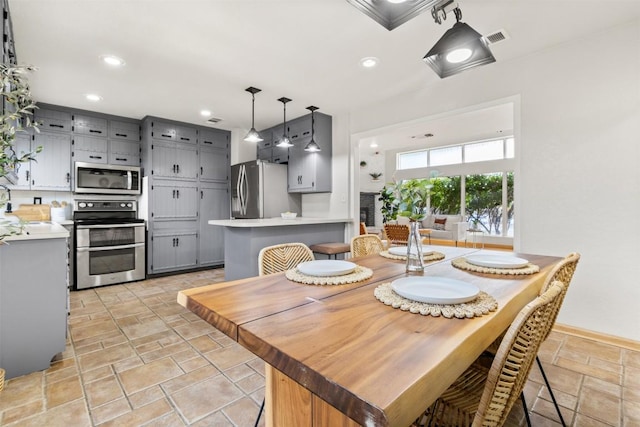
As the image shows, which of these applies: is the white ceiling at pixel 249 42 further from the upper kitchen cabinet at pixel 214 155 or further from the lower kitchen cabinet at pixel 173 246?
the lower kitchen cabinet at pixel 173 246

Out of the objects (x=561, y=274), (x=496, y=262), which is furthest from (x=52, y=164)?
(x=561, y=274)

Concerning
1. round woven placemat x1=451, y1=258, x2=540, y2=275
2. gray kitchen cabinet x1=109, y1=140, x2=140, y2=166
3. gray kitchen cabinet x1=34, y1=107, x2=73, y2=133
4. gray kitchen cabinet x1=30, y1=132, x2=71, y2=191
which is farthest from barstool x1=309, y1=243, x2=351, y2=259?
gray kitchen cabinet x1=34, y1=107, x2=73, y2=133

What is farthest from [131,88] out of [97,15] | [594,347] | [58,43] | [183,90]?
[594,347]

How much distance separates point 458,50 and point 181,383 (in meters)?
2.64

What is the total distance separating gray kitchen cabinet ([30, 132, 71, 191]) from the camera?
13.1 feet

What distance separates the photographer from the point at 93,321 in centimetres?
295

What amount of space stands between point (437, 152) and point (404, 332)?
366 inches

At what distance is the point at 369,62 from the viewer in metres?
2.93

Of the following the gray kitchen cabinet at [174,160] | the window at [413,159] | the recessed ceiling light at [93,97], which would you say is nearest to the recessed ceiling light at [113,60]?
the recessed ceiling light at [93,97]

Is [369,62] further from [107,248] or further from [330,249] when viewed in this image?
[107,248]

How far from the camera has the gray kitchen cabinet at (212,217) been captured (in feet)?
17.0

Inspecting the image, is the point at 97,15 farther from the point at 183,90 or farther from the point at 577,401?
the point at 577,401

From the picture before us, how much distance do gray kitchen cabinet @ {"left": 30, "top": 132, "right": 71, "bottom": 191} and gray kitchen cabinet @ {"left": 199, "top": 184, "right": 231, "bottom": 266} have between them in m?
1.79

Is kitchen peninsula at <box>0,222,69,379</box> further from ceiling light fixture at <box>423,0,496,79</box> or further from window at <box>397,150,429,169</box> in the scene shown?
window at <box>397,150,429,169</box>
